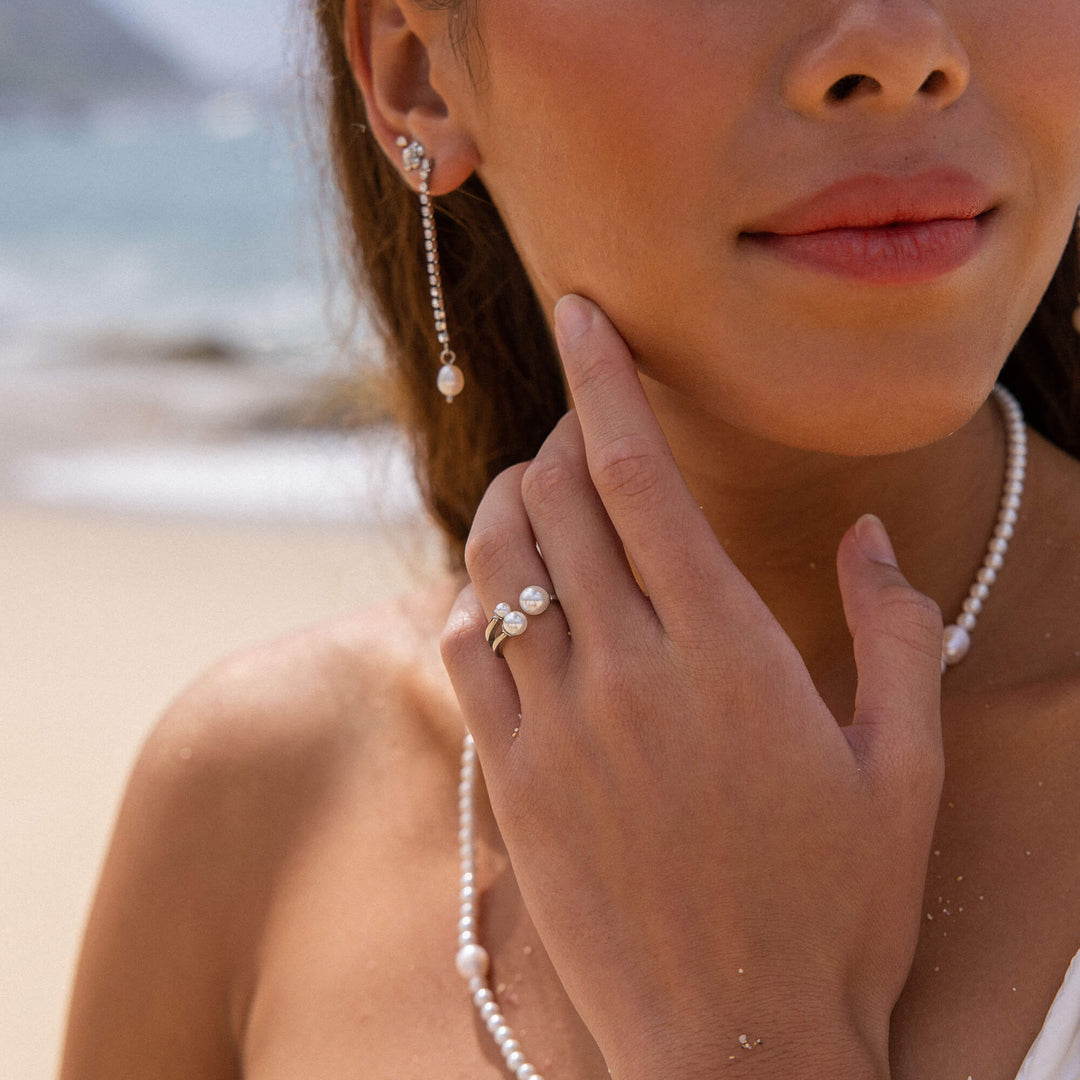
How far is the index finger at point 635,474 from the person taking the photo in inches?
50.2

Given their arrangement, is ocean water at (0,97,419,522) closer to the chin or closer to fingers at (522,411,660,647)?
fingers at (522,411,660,647)

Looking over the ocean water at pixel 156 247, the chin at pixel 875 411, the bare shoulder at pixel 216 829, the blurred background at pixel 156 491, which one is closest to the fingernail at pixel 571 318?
the chin at pixel 875 411

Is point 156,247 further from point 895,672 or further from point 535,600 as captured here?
point 895,672

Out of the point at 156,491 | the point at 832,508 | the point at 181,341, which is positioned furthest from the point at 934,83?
the point at 181,341

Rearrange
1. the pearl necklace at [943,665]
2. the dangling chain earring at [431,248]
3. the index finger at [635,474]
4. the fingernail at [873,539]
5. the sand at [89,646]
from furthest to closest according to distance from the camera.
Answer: the sand at [89,646] → the dangling chain earring at [431,248] → the pearl necklace at [943,665] → the fingernail at [873,539] → the index finger at [635,474]

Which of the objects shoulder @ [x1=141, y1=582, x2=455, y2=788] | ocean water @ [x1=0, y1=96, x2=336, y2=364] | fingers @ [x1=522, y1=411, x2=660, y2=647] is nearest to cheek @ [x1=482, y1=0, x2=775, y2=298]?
fingers @ [x1=522, y1=411, x2=660, y2=647]

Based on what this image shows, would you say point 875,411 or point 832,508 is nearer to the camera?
point 875,411

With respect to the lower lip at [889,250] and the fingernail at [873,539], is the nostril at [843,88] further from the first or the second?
the fingernail at [873,539]

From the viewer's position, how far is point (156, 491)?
691cm

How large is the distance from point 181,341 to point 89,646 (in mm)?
7802

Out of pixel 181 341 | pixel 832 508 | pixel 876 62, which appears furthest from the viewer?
pixel 181 341

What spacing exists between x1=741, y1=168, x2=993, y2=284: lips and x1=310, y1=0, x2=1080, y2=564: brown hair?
0.74 metres

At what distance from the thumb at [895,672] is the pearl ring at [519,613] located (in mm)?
313

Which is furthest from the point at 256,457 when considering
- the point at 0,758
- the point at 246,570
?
the point at 0,758
